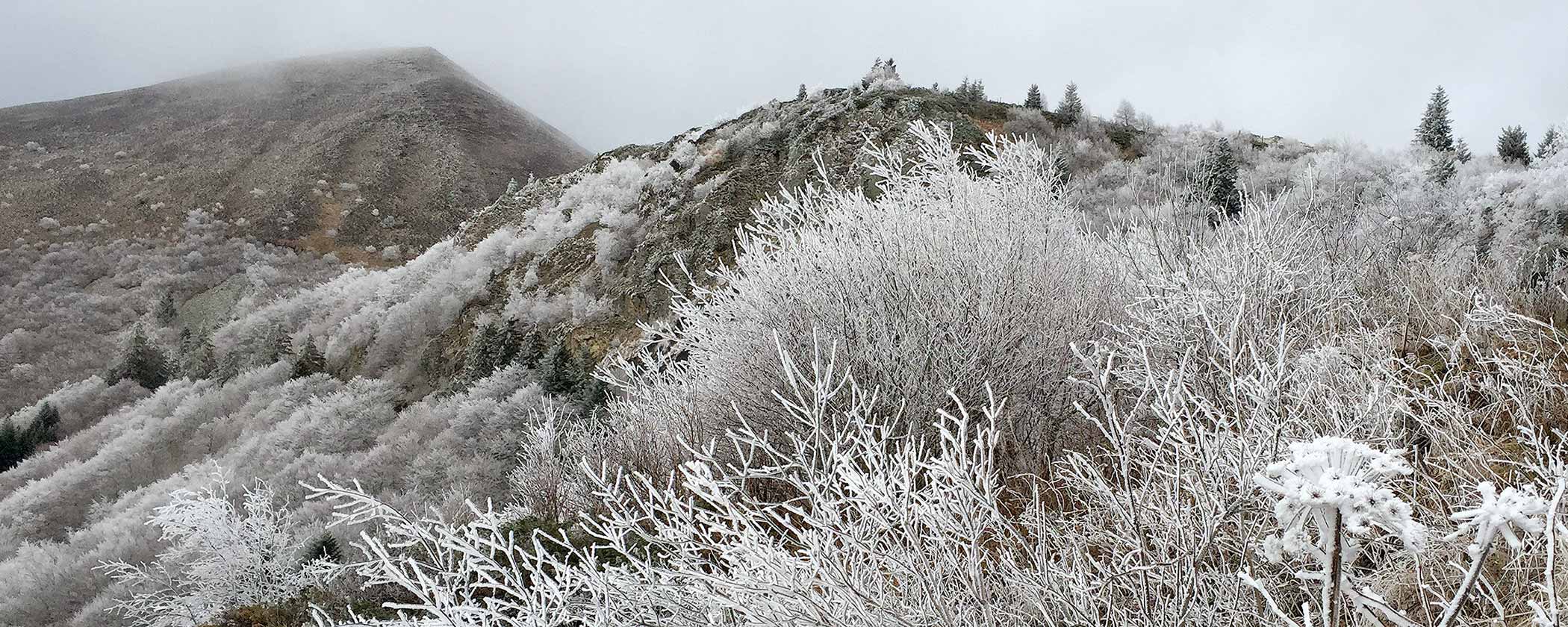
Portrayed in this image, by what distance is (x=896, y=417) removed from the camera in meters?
2.48

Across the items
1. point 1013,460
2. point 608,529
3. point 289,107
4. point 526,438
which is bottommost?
point 526,438

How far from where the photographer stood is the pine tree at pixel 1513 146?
15.5m

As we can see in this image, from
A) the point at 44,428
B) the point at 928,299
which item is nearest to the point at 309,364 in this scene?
the point at 44,428

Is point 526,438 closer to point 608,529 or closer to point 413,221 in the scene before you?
point 608,529

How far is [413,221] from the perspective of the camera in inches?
1702

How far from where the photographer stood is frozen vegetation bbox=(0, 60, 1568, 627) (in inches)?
68.6

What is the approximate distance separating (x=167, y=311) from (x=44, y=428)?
402 inches

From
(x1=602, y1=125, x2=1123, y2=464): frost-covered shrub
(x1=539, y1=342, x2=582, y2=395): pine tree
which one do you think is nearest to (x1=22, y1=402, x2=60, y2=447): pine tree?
(x1=539, y1=342, x2=582, y2=395): pine tree

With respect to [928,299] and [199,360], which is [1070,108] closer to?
[928,299]

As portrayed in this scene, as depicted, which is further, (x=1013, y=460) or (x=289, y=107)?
(x=289, y=107)

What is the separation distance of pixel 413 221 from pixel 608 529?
4711cm

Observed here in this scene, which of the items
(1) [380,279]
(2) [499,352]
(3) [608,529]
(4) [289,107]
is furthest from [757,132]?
(4) [289,107]

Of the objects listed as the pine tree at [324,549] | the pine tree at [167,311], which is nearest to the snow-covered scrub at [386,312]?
the pine tree at [324,549]

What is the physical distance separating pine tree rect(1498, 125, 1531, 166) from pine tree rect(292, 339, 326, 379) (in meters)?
26.8
